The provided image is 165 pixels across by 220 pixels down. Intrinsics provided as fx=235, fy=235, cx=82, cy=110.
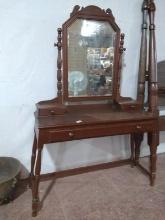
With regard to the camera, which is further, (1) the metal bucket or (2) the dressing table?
(2) the dressing table

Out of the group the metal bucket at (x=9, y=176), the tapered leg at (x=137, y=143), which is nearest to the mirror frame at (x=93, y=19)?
the tapered leg at (x=137, y=143)

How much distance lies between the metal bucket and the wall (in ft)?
0.30

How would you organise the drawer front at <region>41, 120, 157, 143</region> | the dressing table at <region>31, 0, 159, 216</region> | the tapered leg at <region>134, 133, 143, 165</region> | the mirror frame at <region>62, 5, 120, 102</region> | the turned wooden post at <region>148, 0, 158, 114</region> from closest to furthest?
the drawer front at <region>41, 120, 157, 143</region> < the dressing table at <region>31, 0, 159, 216</region> < the mirror frame at <region>62, 5, 120, 102</region> < the turned wooden post at <region>148, 0, 158, 114</region> < the tapered leg at <region>134, 133, 143, 165</region>

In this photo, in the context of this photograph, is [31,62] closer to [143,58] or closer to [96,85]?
[96,85]

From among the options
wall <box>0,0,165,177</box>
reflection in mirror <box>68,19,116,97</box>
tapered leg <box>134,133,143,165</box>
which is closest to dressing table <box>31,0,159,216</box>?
reflection in mirror <box>68,19,116,97</box>

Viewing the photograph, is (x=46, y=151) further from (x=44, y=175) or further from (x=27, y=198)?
(x=27, y=198)

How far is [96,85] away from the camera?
215 cm

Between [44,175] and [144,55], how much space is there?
1.49 meters

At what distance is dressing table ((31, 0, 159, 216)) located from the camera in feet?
6.08

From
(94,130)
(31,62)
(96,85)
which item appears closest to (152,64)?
(96,85)

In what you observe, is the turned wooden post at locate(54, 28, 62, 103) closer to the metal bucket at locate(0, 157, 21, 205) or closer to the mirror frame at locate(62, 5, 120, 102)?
the mirror frame at locate(62, 5, 120, 102)

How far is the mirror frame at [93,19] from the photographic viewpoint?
6.43ft

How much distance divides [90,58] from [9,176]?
1.20 meters

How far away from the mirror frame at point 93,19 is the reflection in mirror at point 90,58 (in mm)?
28
